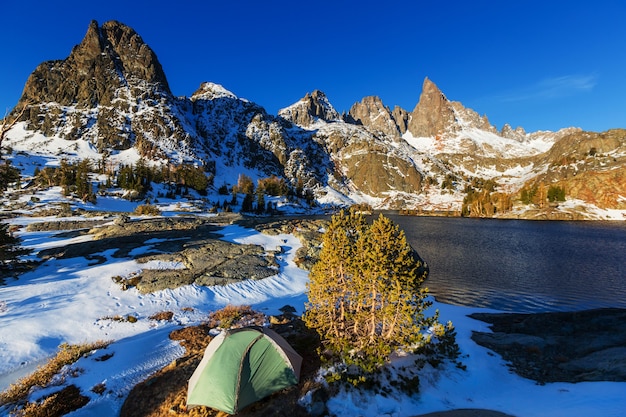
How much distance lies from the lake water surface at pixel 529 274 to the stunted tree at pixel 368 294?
18457 millimetres

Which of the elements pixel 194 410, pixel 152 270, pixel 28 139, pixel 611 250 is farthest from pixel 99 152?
pixel 611 250

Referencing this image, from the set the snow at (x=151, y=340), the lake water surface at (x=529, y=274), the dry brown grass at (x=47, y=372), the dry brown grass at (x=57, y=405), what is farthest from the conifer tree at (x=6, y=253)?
the lake water surface at (x=529, y=274)

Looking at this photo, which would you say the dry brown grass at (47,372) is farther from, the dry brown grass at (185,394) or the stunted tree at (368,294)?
the stunted tree at (368,294)

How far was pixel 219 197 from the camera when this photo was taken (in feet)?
489

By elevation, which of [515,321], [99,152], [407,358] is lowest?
[515,321]

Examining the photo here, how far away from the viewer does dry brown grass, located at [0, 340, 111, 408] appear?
1086cm

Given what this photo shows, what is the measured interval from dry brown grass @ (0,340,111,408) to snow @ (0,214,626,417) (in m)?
0.51

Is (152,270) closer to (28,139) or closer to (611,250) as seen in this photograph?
(611,250)

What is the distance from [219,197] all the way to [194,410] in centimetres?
14660

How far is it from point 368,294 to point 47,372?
1469 cm

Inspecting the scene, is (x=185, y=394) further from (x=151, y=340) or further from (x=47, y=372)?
(x=47, y=372)

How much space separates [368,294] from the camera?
12.8 m

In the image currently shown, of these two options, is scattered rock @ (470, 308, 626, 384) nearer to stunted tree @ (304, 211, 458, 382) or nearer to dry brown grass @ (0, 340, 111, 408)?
stunted tree @ (304, 211, 458, 382)

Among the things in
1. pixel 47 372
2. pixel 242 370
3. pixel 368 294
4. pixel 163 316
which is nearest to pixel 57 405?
pixel 47 372
